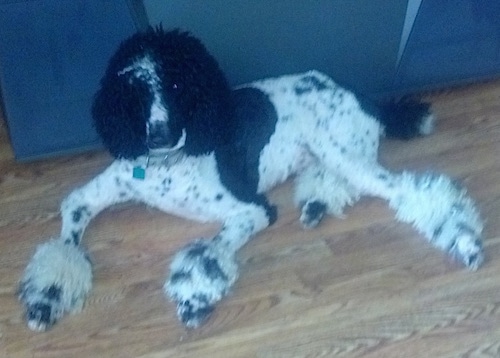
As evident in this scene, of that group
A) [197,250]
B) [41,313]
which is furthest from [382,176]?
[41,313]

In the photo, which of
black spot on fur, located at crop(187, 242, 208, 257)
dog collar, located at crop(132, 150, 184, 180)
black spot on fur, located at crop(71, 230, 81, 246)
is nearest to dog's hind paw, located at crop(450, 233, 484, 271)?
black spot on fur, located at crop(187, 242, 208, 257)

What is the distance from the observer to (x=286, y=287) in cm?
187

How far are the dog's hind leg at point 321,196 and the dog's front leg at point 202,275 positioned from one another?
22 centimetres

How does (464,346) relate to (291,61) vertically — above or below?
below

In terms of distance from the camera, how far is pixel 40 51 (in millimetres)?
2086

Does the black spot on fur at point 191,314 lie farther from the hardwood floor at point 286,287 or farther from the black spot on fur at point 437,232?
the black spot on fur at point 437,232

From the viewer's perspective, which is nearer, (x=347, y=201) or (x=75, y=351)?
(x=75, y=351)

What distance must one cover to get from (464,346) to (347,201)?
54cm

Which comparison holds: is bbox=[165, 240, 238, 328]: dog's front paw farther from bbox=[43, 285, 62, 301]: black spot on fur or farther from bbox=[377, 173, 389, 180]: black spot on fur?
bbox=[377, 173, 389, 180]: black spot on fur

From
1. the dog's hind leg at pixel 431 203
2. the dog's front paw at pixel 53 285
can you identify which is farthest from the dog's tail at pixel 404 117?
the dog's front paw at pixel 53 285

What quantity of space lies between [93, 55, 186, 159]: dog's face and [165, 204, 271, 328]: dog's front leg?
268mm

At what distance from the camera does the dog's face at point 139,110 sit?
1.79m

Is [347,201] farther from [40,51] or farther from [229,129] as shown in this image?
[40,51]

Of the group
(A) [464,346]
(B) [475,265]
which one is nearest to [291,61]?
(B) [475,265]
